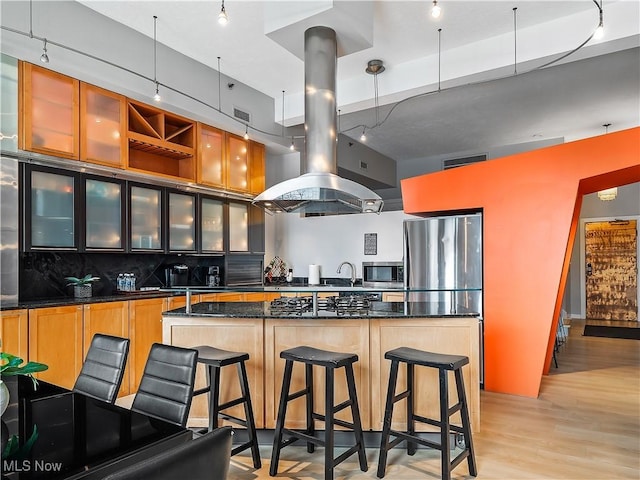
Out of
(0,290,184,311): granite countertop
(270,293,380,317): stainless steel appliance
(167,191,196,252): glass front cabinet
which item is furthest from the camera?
(167,191,196,252): glass front cabinet

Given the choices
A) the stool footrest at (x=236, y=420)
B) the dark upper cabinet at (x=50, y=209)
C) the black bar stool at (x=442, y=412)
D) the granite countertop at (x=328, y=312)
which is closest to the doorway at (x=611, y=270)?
the granite countertop at (x=328, y=312)

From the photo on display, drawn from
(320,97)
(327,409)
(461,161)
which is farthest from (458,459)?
(461,161)

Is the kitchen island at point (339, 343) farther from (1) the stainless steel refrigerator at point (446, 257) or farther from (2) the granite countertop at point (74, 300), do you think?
(1) the stainless steel refrigerator at point (446, 257)

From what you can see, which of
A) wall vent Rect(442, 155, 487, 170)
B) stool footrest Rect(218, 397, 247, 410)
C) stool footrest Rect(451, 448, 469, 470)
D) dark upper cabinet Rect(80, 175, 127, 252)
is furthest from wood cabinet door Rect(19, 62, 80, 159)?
wall vent Rect(442, 155, 487, 170)

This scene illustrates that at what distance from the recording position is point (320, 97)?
3.52 metres

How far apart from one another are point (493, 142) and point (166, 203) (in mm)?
5573

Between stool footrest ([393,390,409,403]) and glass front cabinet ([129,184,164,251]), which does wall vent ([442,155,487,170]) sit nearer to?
glass front cabinet ([129,184,164,251])

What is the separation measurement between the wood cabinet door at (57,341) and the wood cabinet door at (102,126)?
1362 mm

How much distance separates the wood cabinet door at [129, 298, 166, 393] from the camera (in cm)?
405

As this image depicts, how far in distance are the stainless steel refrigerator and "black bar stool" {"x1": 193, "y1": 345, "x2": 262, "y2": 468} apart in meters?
2.19

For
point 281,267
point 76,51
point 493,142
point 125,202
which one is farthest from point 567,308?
point 76,51

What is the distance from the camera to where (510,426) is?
10.8ft

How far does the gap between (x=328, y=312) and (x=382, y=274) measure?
3140mm

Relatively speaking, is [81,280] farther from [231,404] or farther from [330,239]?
[330,239]
